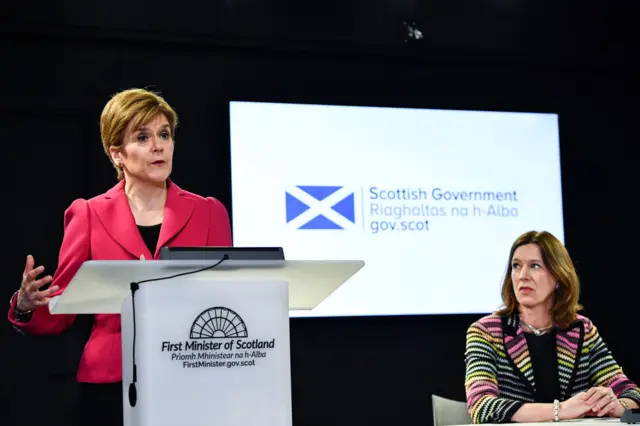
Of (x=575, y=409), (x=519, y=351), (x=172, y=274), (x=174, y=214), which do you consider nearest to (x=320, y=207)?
(x=519, y=351)

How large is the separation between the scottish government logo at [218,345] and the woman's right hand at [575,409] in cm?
143

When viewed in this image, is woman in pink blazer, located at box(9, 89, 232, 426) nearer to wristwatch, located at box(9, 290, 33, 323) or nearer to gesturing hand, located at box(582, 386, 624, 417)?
wristwatch, located at box(9, 290, 33, 323)

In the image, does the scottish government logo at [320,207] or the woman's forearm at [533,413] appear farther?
the scottish government logo at [320,207]

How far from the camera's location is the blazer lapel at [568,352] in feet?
11.6

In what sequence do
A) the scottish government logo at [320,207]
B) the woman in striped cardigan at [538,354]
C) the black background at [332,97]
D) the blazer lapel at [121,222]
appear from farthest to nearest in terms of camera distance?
the scottish government logo at [320,207] → the black background at [332,97] → the woman in striped cardigan at [538,354] → the blazer lapel at [121,222]

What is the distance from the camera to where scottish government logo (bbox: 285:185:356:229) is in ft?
17.8

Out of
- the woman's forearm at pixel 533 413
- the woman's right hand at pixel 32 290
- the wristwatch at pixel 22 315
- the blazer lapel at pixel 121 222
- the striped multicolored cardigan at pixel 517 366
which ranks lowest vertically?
the woman's forearm at pixel 533 413

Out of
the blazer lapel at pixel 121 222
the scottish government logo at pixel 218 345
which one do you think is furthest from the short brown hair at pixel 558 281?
the scottish government logo at pixel 218 345

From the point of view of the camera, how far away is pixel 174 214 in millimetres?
2631

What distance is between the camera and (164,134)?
8.72ft

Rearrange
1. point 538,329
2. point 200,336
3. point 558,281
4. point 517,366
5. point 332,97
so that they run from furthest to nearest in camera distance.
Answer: point 332,97
point 558,281
point 538,329
point 517,366
point 200,336

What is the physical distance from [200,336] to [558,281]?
209cm

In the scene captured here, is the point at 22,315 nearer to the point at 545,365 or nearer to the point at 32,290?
the point at 32,290

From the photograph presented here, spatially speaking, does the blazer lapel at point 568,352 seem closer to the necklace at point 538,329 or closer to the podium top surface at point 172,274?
the necklace at point 538,329
